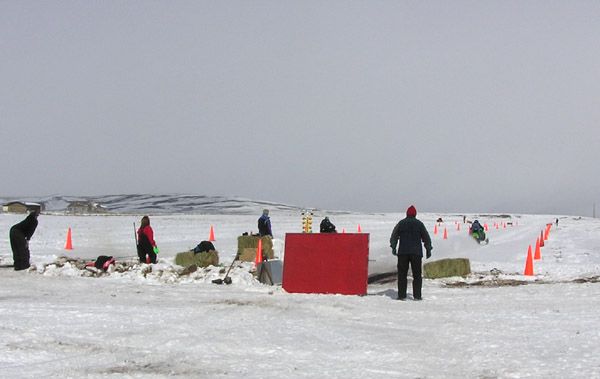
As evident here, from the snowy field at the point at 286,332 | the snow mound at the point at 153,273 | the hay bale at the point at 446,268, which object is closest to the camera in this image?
the snowy field at the point at 286,332

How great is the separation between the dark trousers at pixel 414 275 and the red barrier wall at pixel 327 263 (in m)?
0.59

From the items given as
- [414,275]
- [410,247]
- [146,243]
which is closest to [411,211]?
[410,247]

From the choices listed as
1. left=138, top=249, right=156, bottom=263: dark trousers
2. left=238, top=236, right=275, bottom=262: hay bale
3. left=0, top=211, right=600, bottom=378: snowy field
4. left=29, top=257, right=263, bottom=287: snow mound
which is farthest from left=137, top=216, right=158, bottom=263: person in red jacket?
left=0, top=211, right=600, bottom=378: snowy field

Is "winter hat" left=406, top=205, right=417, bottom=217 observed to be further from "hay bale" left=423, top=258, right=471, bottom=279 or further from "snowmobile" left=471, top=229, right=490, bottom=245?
"snowmobile" left=471, top=229, right=490, bottom=245

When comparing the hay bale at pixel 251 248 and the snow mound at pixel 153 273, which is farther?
the hay bale at pixel 251 248

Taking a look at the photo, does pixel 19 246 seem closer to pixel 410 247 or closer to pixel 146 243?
pixel 146 243

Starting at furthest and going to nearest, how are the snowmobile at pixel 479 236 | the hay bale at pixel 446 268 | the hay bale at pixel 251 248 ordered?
the snowmobile at pixel 479 236 → the hay bale at pixel 251 248 → the hay bale at pixel 446 268

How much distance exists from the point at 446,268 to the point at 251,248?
530 cm

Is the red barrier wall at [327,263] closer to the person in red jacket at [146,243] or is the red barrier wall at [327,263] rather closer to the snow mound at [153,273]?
the snow mound at [153,273]

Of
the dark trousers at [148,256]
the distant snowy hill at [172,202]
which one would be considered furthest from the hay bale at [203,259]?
the distant snowy hill at [172,202]

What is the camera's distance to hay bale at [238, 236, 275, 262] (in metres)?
16.9

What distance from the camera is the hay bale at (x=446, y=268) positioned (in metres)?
14.8

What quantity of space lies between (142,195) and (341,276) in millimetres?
184604

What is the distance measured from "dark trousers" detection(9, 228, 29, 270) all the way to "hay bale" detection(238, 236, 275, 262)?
17.7 feet
